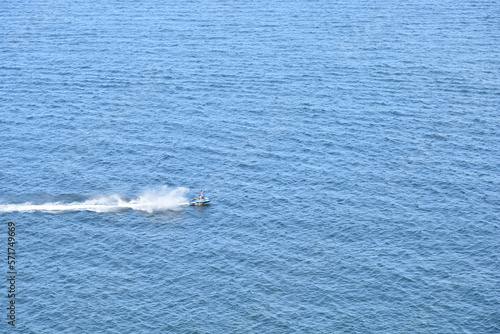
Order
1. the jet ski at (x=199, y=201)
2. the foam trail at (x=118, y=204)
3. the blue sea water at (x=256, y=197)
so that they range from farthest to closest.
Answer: the jet ski at (x=199, y=201), the foam trail at (x=118, y=204), the blue sea water at (x=256, y=197)

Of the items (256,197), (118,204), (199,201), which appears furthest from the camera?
(256,197)

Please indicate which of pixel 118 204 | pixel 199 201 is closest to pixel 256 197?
pixel 199 201

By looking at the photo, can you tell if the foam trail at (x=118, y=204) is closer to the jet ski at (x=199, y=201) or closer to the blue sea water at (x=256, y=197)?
the blue sea water at (x=256, y=197)

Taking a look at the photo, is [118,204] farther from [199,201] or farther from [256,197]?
[256,197]

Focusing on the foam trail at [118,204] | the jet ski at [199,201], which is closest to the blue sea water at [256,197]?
the foam trail at [118,204]

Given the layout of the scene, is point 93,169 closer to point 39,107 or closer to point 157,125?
point 157,125

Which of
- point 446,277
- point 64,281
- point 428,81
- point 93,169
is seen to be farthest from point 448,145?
point 64,281
